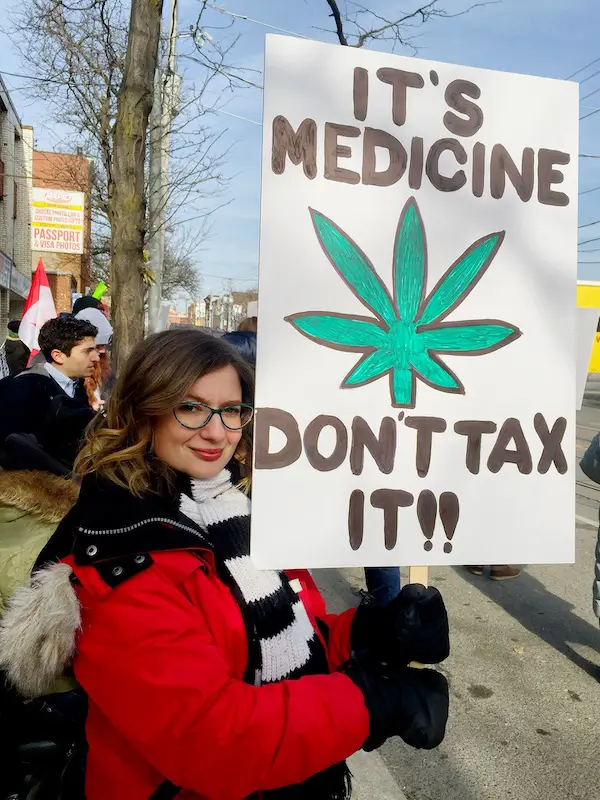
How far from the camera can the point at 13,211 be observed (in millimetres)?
21031

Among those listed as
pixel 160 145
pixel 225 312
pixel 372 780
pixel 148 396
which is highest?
pixel 225 312

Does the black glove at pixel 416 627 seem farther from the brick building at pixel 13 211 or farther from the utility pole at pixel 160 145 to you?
the brick building at pixel 13 211

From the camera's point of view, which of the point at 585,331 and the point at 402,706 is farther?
the point at 585,331

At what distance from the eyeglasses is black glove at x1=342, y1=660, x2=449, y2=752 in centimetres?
52

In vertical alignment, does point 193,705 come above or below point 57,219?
below

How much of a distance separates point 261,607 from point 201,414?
39 cm

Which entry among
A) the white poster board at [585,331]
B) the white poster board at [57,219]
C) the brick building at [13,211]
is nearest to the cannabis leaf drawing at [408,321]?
the white poster board at [585,331]

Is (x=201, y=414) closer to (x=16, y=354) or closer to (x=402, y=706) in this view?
(x=402, y=706)

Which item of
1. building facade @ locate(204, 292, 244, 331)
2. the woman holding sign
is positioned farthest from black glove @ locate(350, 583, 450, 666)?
building facade @ locate(204, 292, 244, 331)

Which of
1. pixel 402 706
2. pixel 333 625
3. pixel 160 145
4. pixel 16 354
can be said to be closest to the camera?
pixel 402 706

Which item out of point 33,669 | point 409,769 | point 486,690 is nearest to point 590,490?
point 486,690

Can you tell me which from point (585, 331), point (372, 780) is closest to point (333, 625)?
point (372, 780)

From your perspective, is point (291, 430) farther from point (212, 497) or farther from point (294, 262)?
point (294, 262)

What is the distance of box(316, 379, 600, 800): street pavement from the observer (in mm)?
2404
